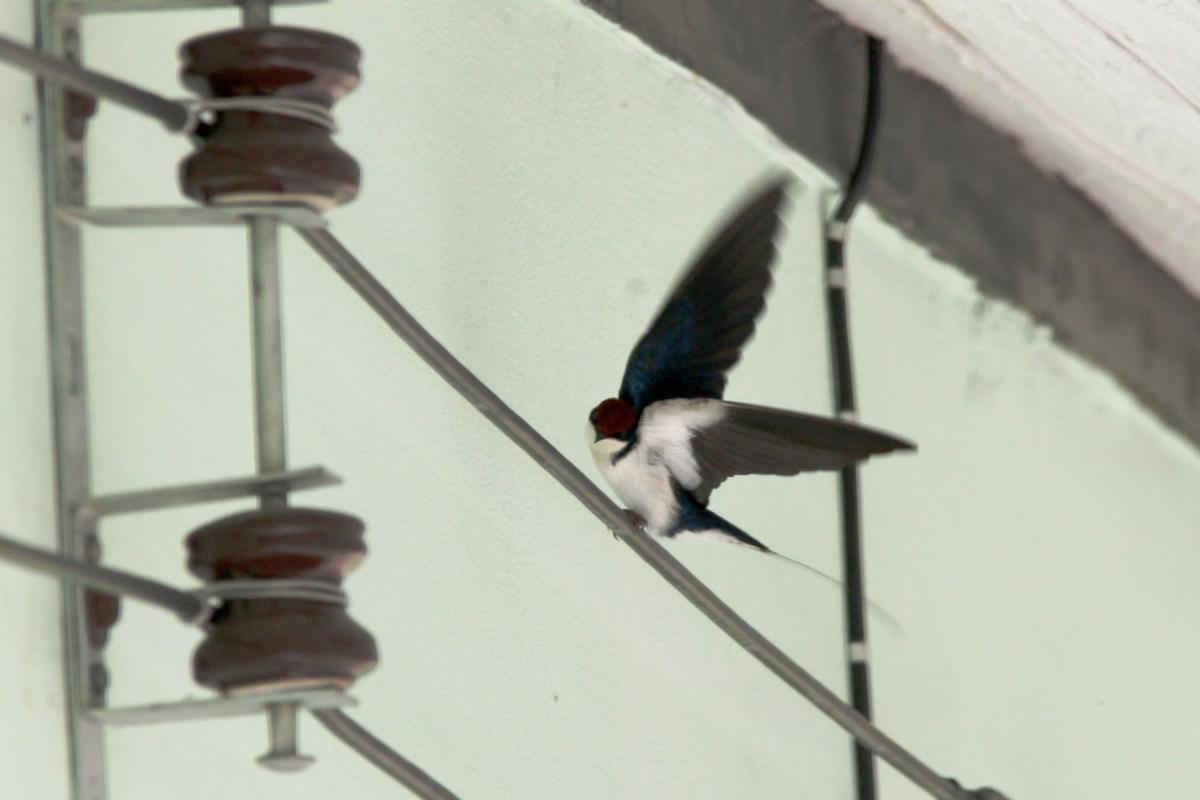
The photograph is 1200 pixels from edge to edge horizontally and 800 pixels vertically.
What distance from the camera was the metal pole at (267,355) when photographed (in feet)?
2.94

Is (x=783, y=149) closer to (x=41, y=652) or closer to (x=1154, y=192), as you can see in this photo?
(x=1154, y=192)

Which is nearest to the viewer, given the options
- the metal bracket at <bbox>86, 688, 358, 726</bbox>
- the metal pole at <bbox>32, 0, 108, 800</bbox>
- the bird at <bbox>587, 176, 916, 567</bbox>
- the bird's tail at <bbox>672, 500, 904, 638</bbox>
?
the metal bracket at <bbox>86, 688, 358, 726</bbox>

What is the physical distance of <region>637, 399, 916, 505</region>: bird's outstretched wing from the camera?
3.68 ft

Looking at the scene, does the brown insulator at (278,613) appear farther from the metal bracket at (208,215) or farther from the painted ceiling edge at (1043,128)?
the painted ceiling edge at (1043,128)

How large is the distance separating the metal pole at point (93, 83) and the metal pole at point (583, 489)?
93 millimetres

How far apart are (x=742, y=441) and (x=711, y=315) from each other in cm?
11

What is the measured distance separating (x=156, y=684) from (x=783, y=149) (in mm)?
862

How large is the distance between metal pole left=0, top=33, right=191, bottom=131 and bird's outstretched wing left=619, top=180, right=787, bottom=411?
0.48 metres

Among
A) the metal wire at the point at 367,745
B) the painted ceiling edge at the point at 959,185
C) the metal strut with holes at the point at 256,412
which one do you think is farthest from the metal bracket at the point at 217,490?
the painted ceiling edge at the point at 959,185

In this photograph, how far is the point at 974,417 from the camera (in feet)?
6.14

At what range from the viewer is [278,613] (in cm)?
86

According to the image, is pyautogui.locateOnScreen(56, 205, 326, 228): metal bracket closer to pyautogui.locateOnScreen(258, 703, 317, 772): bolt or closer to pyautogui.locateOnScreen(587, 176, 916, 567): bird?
pyautogui.locateOnScreen(258, 703, 317, 772): bolt

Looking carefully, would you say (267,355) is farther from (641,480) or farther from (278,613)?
(641,480)

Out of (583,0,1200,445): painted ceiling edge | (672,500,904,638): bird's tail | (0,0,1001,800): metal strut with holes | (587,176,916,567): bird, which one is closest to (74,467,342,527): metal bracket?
(0,0,1001,800): metal strut with holes
